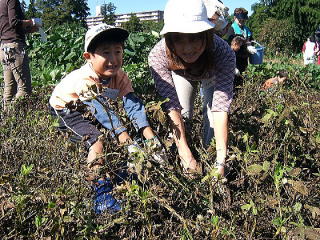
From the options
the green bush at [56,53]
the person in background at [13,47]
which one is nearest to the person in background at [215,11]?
the person in background at [13,47]

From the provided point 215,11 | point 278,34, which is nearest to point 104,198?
point 215,11

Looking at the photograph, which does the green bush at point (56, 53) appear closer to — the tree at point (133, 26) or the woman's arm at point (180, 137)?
the woman's arm at point (180, 137)

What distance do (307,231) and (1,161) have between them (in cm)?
147

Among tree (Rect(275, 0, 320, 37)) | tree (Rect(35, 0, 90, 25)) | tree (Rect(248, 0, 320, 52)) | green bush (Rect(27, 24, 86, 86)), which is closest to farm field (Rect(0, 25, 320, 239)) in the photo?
green bush (Rect(27, 24, 86, 86))

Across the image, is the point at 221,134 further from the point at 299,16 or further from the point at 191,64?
the point at 299,16

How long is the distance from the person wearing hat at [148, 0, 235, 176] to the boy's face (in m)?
0.20

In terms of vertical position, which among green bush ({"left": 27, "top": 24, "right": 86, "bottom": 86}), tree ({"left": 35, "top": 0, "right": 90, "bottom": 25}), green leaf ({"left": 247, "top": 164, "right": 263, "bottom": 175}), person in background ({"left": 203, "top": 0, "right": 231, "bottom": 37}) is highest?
person in background ({"left": 203, "top": 0, "right": 231, "bottom": 37})

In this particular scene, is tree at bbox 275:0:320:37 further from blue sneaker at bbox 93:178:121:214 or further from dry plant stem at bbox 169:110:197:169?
blue sneaker at bbox 93:178:121:214

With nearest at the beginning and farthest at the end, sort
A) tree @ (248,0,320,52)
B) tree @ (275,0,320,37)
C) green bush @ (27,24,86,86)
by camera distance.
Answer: green bush @ (27,24,86,86), tree @ (248,0,320,52), tree @ (275,0,320,37)

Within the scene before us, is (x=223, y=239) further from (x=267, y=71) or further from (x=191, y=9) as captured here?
(x=267, y=71)

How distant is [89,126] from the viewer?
2260 millimetres

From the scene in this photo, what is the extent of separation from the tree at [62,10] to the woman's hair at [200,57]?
44.8 metres

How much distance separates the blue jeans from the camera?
6.74 feet

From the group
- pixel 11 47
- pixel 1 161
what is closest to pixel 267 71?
pixel 11 47
